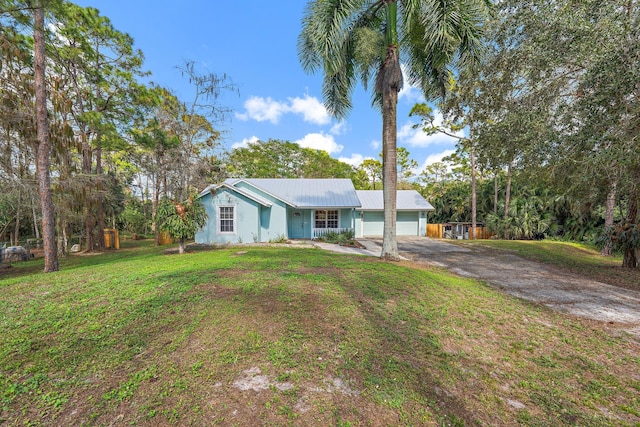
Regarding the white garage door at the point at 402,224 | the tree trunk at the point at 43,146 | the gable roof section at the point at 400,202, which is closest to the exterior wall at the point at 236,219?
the tree trunk at the point at 43,146

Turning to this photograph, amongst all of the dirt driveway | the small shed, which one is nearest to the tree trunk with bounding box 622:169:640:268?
the dirt driveway

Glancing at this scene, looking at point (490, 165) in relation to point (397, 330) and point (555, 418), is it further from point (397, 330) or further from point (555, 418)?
point (555, 418)

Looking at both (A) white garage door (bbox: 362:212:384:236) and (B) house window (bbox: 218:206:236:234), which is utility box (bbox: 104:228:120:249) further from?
(A) white garage door (bbox: 362:212:384:236)

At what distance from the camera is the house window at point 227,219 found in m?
15.2

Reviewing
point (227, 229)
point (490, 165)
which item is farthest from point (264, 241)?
point (490, 165)

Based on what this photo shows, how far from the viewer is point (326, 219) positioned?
18516mm

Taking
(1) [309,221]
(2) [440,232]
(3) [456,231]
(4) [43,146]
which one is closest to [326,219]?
(1) [309,221]

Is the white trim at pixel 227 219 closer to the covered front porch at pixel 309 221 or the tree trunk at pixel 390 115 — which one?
the covered front porch at pixel 309 221

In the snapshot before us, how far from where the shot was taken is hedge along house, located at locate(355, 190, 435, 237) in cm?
2188

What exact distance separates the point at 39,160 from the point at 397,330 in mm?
12131

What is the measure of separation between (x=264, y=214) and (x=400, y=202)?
12.4 m

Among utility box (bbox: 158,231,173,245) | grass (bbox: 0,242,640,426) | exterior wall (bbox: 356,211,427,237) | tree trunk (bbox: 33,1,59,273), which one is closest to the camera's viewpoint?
grass (bbox: 0,242,640,426)

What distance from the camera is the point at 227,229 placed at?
15312 mm

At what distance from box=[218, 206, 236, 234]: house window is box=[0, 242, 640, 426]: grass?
31.9 ft
